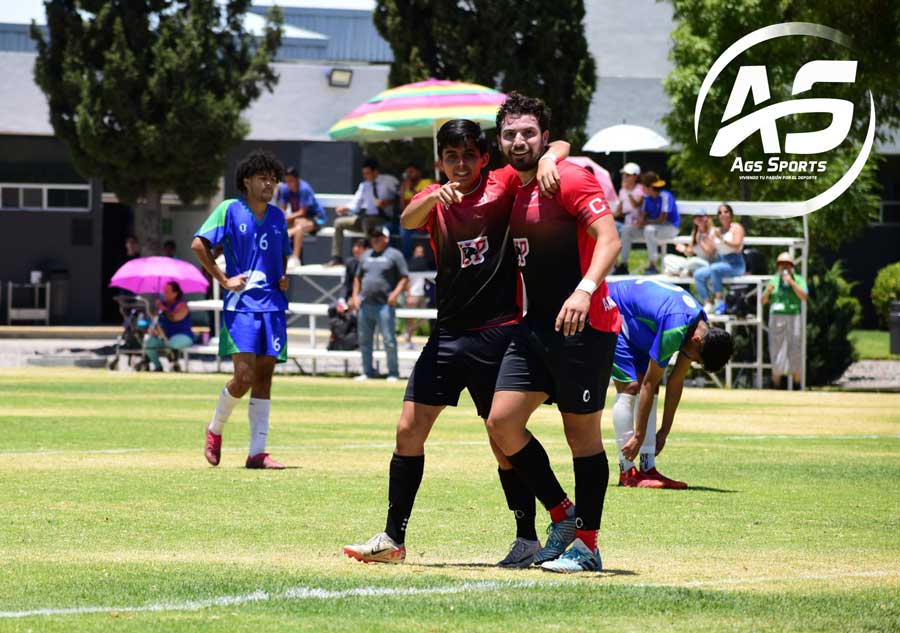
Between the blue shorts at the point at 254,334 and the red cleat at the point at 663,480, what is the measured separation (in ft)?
9.60

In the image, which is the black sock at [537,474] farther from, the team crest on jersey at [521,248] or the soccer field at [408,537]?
the team crest on jersey at [521,248]

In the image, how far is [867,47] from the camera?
71.6ft

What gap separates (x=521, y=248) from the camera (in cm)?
780

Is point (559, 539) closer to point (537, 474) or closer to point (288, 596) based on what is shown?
point (537, 474)

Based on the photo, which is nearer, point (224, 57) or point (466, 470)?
point (466, 470)

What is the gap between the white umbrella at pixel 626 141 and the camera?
2981 centimetres

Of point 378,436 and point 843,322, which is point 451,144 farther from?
point 843,322

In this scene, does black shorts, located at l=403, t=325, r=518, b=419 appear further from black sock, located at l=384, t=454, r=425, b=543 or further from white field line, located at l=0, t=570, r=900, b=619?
white field line, located at l=0, t=570, r=900, b=619

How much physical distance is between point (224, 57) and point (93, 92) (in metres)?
3.03

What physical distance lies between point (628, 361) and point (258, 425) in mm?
2937

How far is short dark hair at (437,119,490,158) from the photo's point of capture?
26.0 feet

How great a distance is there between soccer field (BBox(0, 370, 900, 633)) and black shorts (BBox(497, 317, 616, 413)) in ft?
2.69

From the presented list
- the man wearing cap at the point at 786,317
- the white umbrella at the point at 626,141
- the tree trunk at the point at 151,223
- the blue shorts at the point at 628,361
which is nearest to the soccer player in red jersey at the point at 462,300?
the blue shorts at the point at 628,361

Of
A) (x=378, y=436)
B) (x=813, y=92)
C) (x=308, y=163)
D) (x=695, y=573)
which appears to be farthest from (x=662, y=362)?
(x=308, y=163)
